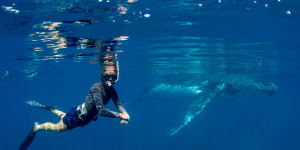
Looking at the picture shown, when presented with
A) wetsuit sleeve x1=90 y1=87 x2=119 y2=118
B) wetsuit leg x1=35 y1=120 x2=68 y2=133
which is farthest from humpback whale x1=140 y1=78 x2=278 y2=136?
wetsuit sleeve x1=90 y1=87 x2=119 y2=118

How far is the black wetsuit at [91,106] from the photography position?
762 cm

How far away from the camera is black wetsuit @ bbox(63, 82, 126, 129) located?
7.62 metres

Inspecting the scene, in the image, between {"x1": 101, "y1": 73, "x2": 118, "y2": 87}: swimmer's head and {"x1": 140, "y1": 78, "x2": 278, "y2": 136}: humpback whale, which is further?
{"x1": 140, "y1": 78, "x2": 278, "y2": 136}: humpback whale

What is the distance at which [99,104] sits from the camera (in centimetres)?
700

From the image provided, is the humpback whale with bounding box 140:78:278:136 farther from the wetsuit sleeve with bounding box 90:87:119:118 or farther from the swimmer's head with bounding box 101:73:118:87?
the wetsuit sleeve with bounding box 90:87:119:118

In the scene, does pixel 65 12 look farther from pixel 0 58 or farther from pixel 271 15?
pixel 0 58

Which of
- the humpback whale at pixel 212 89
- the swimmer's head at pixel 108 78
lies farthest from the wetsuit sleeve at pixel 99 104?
the humpback whale at pixel 212 89

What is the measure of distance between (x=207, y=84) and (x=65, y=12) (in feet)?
69.4

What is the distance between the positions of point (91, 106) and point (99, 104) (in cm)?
109

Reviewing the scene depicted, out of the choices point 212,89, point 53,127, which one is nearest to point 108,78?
point 53,127

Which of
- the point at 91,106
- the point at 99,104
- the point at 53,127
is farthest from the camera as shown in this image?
the point at 53,127

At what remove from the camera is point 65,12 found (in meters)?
9.53

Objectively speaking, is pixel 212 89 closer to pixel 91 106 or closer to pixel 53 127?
pixel 53 127

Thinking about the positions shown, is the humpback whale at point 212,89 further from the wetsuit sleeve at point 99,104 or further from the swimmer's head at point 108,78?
the wetsuit sleeve at point 99,104
